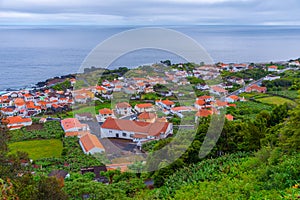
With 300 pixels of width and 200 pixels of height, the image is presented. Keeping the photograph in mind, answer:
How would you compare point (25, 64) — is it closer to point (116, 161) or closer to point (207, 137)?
point (116, 161)

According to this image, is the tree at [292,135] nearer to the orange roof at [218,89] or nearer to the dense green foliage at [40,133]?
the dense green foliage at [40,133]

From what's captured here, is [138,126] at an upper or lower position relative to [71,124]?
upper

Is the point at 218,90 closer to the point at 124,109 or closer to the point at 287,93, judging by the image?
the point at 287,93

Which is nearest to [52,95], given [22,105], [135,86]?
[22,105]

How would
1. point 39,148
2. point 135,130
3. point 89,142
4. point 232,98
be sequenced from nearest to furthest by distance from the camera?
1. point 89,142
2. point 135,130
3. point 39,148
4. point 232,98

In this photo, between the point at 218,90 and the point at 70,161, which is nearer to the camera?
the point at 70,161

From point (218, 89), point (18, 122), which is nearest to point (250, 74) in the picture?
point (218, 89)

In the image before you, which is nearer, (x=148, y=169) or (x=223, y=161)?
(x=223, y=161)

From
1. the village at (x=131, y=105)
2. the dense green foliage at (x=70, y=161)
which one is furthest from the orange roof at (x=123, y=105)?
the dense green foliage at (x=70, y=161)
